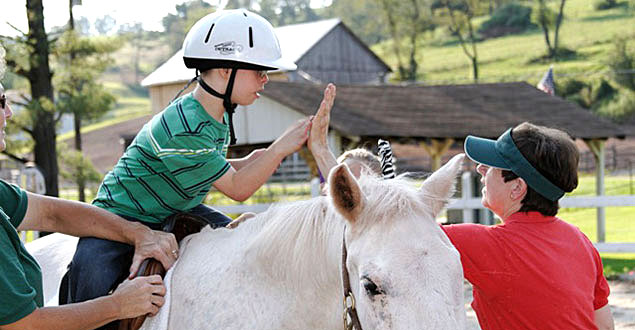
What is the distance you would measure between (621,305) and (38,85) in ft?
38.1

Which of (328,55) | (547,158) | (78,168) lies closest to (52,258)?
(547,158)

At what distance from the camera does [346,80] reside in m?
39.5

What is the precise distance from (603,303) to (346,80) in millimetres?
37416

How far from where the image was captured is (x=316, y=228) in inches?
83.3

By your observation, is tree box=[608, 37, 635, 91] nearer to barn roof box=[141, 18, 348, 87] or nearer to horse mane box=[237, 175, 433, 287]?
barn roof box=[141, 18, 348, 87]

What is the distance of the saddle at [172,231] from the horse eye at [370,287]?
86 centimetres

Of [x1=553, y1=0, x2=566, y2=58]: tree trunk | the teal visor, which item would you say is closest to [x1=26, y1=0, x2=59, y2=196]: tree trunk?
the teal visor

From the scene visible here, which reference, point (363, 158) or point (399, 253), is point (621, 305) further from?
point (399, 253)

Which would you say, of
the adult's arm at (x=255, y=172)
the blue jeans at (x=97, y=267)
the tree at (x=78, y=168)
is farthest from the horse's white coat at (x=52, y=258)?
the tree at (x=78, y=168)

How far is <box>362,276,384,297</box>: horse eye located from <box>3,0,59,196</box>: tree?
12848mm

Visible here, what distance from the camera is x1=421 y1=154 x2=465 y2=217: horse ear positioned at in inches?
79.4

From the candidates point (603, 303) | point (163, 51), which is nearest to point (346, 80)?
point (603, 303)

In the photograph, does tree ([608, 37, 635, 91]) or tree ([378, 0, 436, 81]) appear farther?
tree ([378, 0, 436, 81])

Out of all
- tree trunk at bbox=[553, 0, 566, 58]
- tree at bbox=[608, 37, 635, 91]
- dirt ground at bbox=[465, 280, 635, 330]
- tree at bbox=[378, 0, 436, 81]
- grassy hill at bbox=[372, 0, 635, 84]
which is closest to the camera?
dirt ground at bbox=[465, 280, 635, 330]
